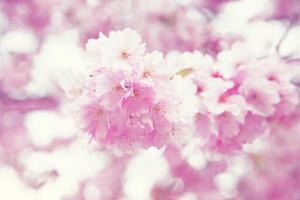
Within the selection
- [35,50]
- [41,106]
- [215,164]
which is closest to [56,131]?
[41,106]

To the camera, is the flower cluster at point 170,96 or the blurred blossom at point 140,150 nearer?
the flower cluster at point 170,96

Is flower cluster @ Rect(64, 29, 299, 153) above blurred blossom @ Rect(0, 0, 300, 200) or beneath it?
beneath

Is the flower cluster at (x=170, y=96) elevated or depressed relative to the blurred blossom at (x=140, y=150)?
depressed

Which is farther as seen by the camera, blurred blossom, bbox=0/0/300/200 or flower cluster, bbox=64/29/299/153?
blurred blossom, bbox=0/0/300/200

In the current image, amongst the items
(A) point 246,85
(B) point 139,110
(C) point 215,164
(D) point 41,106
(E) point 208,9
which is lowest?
(B) point 139,110

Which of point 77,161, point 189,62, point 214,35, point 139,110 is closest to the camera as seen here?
point 139,110

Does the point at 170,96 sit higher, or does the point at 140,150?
the point at 140,150

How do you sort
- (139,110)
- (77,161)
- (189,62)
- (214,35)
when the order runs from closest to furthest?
(139,110) → (189,62) → (77,161) → (214,35)

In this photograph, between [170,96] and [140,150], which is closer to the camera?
[170,96]

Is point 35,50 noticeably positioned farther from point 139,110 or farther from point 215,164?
point 139,110

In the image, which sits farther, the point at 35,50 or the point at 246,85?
the point at 35,50

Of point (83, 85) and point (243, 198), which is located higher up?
point (243, 198)
